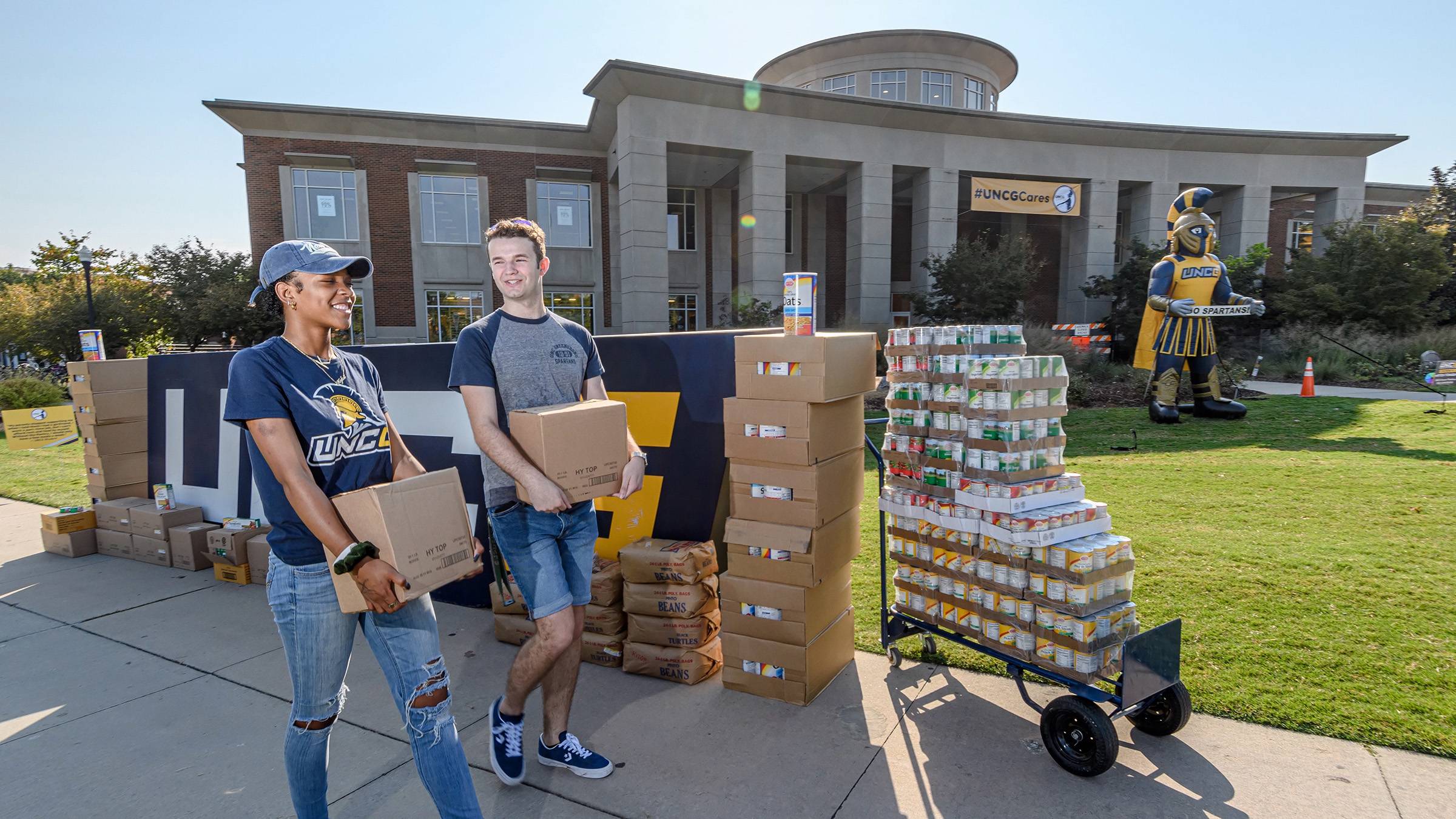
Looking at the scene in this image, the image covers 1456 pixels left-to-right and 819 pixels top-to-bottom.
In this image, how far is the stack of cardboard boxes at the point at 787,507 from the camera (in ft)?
11.8

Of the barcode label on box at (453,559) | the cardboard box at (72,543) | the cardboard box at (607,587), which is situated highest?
the barcode label on box at (453,559)

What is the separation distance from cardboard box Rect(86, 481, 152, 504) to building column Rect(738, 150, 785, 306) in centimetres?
1711

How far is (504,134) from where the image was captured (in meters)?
25.0

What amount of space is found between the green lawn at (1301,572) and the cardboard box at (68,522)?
25.2 ft

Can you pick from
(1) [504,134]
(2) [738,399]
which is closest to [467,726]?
(2) [738,399]

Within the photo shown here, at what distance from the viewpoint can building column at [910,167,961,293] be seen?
24828 mm

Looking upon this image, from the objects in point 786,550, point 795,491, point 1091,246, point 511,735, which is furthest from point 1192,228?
point 1091,246

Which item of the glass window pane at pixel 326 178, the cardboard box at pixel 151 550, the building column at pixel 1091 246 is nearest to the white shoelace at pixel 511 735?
the cardboard box at pixel 151 550

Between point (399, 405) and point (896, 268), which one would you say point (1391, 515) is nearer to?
point (399, 405)

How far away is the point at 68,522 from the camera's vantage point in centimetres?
686

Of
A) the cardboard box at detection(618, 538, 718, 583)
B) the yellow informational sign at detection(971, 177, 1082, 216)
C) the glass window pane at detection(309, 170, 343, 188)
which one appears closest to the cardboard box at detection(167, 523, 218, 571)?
the cardboard box at detection(618, 538, 718, 583)

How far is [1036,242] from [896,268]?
707 centimetres

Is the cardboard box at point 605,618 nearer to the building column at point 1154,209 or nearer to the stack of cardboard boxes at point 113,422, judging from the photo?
the stack of cardboard boxes at point 113,422

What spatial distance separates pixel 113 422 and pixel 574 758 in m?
7.24
